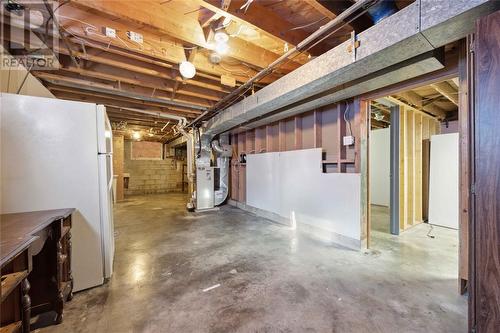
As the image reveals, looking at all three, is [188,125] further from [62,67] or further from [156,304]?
[156,304]

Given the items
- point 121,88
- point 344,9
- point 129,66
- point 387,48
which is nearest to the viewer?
point 387,48

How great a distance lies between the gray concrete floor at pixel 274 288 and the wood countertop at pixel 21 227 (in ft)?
2.64

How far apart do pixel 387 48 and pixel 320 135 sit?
194 centimetres

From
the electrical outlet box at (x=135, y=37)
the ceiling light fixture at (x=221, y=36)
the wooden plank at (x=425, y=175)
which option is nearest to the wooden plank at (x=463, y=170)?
the ceiling light fixture at (x=221, y=36)

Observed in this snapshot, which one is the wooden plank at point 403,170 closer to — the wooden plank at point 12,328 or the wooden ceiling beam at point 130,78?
the wooden ceiling beam at point 130,78

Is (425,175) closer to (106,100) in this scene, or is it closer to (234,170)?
(234,170)

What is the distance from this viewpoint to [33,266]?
158 cm

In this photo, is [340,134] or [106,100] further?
[106,100]

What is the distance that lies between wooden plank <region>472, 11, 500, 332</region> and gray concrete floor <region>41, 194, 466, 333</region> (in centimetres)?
52

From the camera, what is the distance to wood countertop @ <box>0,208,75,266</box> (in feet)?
3.21

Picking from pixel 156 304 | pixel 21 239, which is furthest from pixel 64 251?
pixel 156 304

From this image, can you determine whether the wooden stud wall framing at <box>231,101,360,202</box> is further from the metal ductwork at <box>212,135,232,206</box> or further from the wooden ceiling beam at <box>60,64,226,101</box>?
the wooden ceiling beam at <box>60,64,226,101</box>

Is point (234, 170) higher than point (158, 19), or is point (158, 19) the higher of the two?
point (158, 19)

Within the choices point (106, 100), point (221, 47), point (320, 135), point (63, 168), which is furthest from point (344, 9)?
point (106, 100)
